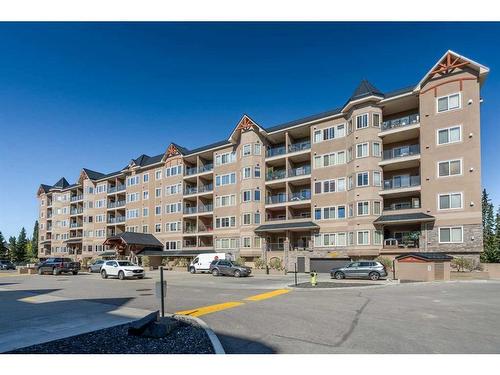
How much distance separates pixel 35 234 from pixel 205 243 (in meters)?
99.4

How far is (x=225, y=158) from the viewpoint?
50594 mm

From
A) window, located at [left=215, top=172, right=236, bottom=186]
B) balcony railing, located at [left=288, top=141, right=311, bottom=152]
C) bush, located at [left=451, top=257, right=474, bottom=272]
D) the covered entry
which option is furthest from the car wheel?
window, located at [left=215, top=172, right=236, bottom=186]

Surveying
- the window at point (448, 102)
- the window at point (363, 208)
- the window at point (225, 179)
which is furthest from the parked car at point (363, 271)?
the window at point (225, 179)

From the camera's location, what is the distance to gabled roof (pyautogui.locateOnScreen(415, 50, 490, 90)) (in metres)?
31.6

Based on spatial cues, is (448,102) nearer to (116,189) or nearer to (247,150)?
(247,150)

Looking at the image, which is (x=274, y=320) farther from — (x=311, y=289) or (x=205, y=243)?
(x=205, y=243)

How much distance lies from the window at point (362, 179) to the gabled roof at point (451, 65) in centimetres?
989

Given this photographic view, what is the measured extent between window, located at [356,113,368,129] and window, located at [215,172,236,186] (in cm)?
1835

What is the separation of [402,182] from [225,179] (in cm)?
2370

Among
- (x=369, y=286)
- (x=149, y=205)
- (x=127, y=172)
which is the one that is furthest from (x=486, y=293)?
(x=127, y=172)

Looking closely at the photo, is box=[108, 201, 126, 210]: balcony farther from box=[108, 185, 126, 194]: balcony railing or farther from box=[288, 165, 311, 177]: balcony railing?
box=[288, 165, 311, 177]: balcony railing

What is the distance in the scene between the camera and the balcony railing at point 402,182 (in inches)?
1387

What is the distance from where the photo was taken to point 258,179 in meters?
45.7

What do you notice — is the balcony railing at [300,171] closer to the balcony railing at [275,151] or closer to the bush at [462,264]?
the balcony railing at [275,151]
